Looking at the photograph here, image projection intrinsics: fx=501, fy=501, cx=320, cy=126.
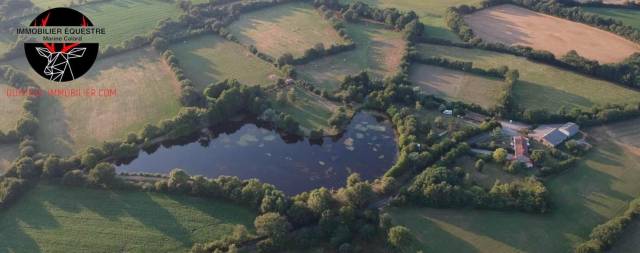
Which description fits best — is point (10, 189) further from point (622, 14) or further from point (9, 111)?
point (622, 14)

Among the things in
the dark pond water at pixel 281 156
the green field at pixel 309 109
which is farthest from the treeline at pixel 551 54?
the dark pond water at pixel 281 156

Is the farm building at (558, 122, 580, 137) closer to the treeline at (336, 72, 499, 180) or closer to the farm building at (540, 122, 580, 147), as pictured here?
the farm building at (540, 122, 580, 147)

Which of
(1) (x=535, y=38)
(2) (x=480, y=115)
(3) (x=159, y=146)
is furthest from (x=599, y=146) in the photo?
(3) (x=159, y=146)

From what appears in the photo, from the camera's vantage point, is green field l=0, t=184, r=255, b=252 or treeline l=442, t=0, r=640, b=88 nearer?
green field l=0, t=184, r=255, b=252

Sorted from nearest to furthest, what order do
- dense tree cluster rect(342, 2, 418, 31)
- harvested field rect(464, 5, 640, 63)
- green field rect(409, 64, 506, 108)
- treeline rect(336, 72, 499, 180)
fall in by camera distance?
treeline rect(336, 72, 499, 180) → green field rect(409, 64, 506, 108) → harvested field rect(464, 5, 640, 63) → dense tree cluster rect(342, 2, 418, 31)

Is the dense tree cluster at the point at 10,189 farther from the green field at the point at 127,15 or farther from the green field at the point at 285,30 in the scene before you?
the green field at the point at 285,30

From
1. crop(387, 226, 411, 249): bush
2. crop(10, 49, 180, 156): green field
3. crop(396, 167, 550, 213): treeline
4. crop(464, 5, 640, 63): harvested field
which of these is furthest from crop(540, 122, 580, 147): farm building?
crop(10, 49, 180, 156): green field
